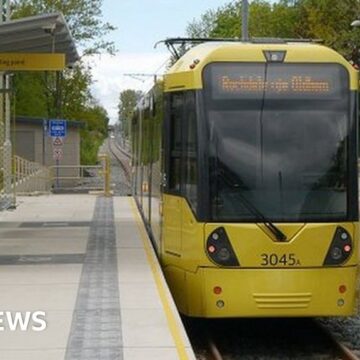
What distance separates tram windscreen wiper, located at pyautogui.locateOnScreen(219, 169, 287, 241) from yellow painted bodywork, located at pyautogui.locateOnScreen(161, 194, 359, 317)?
61 millimetres

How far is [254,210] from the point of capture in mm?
9789

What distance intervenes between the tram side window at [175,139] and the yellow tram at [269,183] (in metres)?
0.19

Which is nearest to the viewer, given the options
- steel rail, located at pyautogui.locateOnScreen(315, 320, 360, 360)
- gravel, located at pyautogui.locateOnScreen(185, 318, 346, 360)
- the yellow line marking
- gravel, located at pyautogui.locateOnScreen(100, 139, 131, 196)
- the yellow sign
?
the yellow line marking

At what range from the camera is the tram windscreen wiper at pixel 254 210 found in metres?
9.73

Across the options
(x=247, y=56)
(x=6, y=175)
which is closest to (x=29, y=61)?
(x=6, y=175)

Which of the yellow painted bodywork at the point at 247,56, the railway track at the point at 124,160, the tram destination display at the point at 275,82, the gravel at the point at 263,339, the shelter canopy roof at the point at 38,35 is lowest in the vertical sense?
the railway track at the point at 124,160

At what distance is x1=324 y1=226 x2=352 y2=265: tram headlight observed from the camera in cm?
982

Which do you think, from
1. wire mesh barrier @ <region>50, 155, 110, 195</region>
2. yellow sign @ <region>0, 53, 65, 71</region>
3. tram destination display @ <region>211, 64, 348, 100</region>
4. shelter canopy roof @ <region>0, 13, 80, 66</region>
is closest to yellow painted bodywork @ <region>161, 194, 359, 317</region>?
tram destination display @ <region>211, 64, 348, 100</region>

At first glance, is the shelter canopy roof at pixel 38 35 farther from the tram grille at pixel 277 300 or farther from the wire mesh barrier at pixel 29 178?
the wire mesh barrier at pixel 29 178

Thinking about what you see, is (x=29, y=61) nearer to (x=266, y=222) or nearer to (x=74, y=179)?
(x=266, y=222)

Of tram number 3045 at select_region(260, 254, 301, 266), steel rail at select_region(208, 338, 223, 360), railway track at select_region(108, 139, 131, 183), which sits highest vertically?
tram number 3045 at select_region(260, 254, 301, 266)

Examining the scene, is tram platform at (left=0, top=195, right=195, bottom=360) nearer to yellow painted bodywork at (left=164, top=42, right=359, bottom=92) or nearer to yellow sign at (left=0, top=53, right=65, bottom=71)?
yellow painted bodywork at (left=164, top=42, right=359, bottom=92)

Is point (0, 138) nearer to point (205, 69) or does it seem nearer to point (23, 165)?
point (23, 165)

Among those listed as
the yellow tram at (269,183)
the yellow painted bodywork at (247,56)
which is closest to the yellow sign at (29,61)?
the yellow painted bodywork at (247,56)
